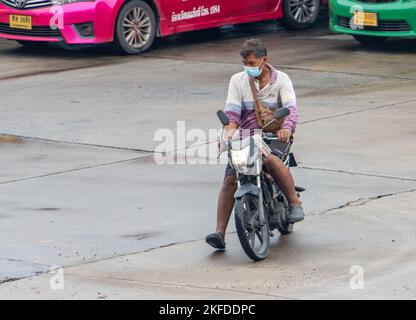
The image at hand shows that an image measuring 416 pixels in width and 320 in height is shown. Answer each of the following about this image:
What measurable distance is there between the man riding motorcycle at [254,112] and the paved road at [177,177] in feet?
0.91

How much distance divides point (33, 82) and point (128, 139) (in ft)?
11.6

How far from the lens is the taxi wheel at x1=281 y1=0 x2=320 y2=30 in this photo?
19875mm

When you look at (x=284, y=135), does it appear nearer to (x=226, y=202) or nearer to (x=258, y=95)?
(x=258, y=95)

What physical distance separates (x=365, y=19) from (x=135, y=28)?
315cm

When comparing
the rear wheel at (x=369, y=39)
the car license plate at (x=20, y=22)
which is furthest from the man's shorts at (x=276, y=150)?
the rear wheel at (x=369, y=39)

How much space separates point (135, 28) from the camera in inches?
703

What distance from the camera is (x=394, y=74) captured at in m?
16.0

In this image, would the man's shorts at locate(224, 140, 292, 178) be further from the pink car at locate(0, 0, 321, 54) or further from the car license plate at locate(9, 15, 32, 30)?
the car license plate at locate(9, 15, 32, 30)

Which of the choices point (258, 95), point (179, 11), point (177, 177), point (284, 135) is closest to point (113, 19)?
point (179, 11)

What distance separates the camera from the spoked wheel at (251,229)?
8531 mm

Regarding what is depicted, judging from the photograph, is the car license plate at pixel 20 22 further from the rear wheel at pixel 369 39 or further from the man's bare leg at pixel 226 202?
the man's bare leg at pixel 226 202

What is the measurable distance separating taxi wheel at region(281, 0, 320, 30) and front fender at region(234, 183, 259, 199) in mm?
11337

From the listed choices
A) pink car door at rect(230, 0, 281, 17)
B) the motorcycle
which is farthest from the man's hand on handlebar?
pink car door at rect(230, 0, 281, 17)

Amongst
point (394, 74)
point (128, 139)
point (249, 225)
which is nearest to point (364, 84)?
point (394, 74)
